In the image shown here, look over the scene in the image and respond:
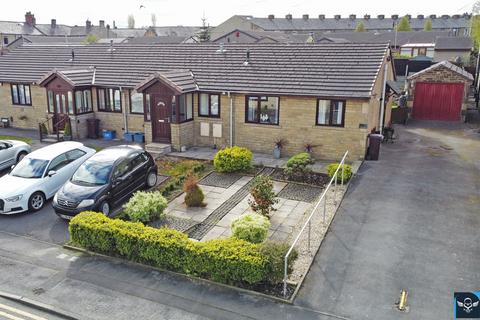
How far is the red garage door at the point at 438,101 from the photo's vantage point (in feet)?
99.1

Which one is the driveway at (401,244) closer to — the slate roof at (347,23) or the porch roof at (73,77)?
the porch roof at (73,77)

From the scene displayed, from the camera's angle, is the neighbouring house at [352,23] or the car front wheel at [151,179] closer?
the car front wheel at [151,179]

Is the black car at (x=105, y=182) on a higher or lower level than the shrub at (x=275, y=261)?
Answer: higher

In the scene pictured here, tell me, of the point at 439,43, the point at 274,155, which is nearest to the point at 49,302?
the point at 274,155

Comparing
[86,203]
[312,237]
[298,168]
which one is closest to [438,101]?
[298,168]

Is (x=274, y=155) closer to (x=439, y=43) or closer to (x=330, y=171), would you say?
(x=330, y=171)

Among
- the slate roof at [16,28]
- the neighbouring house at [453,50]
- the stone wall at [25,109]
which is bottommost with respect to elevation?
the stone wall at [25,109]

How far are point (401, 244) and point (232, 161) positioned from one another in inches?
330

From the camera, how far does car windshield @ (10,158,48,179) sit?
15.4 metres

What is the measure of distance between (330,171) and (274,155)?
4.33 m

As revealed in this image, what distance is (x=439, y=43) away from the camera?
179 feet

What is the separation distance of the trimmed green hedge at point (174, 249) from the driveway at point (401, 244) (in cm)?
141

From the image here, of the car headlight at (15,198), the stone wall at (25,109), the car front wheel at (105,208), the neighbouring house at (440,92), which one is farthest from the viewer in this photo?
the neighbouring house at (440,92)

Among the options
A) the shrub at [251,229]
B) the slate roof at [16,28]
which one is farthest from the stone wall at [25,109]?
the slate roof at [16,28]
